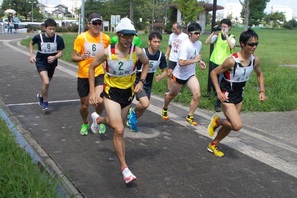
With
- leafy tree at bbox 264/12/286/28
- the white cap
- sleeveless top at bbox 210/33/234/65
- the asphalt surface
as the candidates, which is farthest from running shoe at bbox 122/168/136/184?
leafy tree at bbox 264/12/286/28

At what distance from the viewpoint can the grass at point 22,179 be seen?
13.2ft

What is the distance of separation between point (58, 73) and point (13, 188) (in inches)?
415

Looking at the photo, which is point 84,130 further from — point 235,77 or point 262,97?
point 262,97

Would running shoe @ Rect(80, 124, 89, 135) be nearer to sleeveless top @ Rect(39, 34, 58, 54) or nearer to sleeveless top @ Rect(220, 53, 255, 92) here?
sleeveless top @ Rect(39, 34, 58, 54)

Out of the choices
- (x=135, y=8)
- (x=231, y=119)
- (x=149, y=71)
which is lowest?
(x=231, y=119)

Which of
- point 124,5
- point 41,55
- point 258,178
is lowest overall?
point 258,178

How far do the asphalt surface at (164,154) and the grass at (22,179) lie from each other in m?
0.35

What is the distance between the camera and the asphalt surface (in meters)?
4.82

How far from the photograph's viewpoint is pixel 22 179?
4207 mm

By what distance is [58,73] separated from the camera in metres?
14.3

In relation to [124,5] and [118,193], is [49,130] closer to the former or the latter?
[118,193]

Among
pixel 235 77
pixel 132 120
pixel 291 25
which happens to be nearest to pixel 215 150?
Result: pixel 235 77

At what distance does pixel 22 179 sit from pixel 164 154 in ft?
7.74

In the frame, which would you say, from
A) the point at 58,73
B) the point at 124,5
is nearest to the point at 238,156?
the point at 58,73
